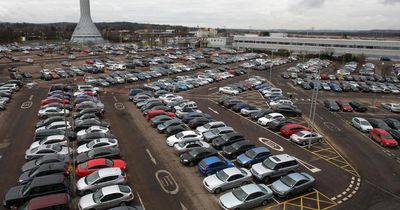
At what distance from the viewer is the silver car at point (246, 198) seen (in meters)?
18.1

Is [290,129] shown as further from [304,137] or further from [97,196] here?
[97,196]

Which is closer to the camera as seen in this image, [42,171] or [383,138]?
[42,171]

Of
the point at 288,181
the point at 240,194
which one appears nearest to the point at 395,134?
the point at 288,181

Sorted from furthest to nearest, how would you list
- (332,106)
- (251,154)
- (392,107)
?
(392,107) → (332,106) → (251,154)

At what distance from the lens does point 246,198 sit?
18.2 m

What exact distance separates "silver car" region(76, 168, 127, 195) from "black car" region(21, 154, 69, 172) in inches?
142

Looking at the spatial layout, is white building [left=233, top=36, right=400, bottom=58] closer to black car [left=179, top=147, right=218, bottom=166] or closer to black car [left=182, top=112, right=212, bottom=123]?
black car [left=182, top=112, right=212, bottom=123]

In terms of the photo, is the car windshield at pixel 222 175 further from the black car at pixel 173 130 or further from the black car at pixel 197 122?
the black car at pixel 197 122

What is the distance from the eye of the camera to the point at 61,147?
25156mm

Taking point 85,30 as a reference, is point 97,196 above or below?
below

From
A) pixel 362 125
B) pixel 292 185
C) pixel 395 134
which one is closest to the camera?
pixel 292 185

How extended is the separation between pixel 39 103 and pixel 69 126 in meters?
14.0

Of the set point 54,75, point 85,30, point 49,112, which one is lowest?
point 49,112

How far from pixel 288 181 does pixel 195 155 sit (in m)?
7.66
